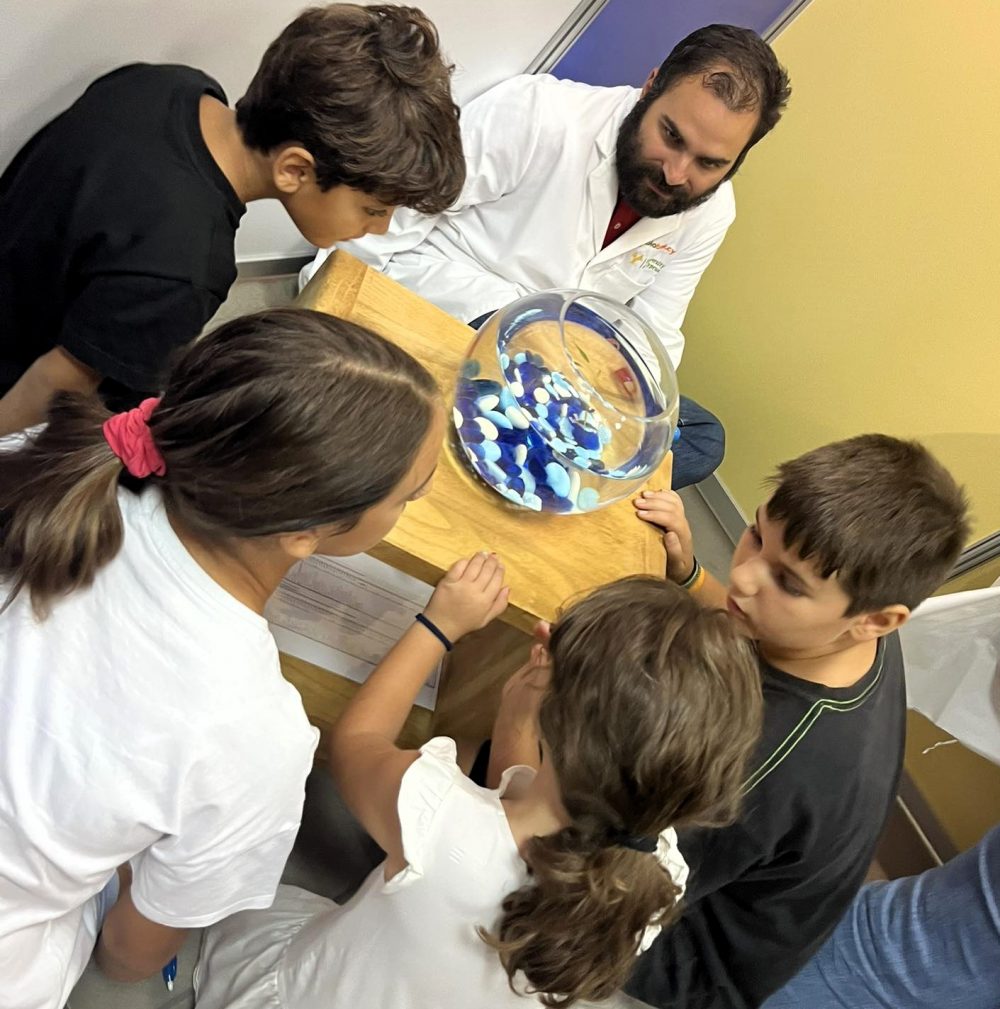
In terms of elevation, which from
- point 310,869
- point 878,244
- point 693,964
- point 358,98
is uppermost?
point 878,244

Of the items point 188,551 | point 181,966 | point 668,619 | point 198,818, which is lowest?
point 181,966

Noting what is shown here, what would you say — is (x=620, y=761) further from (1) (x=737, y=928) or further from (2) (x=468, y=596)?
(1) (x=737, y=928)

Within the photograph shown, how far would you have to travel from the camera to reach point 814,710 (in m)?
0.93

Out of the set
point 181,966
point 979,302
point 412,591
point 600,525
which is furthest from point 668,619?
point 979,302

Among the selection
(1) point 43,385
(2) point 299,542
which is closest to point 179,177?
(1) point 43,385

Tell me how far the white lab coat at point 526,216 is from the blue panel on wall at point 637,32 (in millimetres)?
129

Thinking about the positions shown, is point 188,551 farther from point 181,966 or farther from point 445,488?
point 181,966

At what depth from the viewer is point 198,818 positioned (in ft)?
2.34

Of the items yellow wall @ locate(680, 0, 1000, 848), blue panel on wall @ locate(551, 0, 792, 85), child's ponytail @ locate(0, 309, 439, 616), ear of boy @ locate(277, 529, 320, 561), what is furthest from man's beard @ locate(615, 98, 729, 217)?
ear of boy @ locate(277, 529, 320, 561)

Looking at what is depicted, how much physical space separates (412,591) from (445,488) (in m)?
0.18

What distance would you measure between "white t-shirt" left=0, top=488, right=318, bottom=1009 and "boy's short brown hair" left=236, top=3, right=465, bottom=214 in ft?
1.57

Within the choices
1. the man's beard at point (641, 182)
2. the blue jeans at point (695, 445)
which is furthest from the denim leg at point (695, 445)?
the man's beard at point (641, 182)

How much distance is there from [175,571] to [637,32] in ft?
4.97

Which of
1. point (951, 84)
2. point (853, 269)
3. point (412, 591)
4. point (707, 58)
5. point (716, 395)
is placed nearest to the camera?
point (412, 591)
